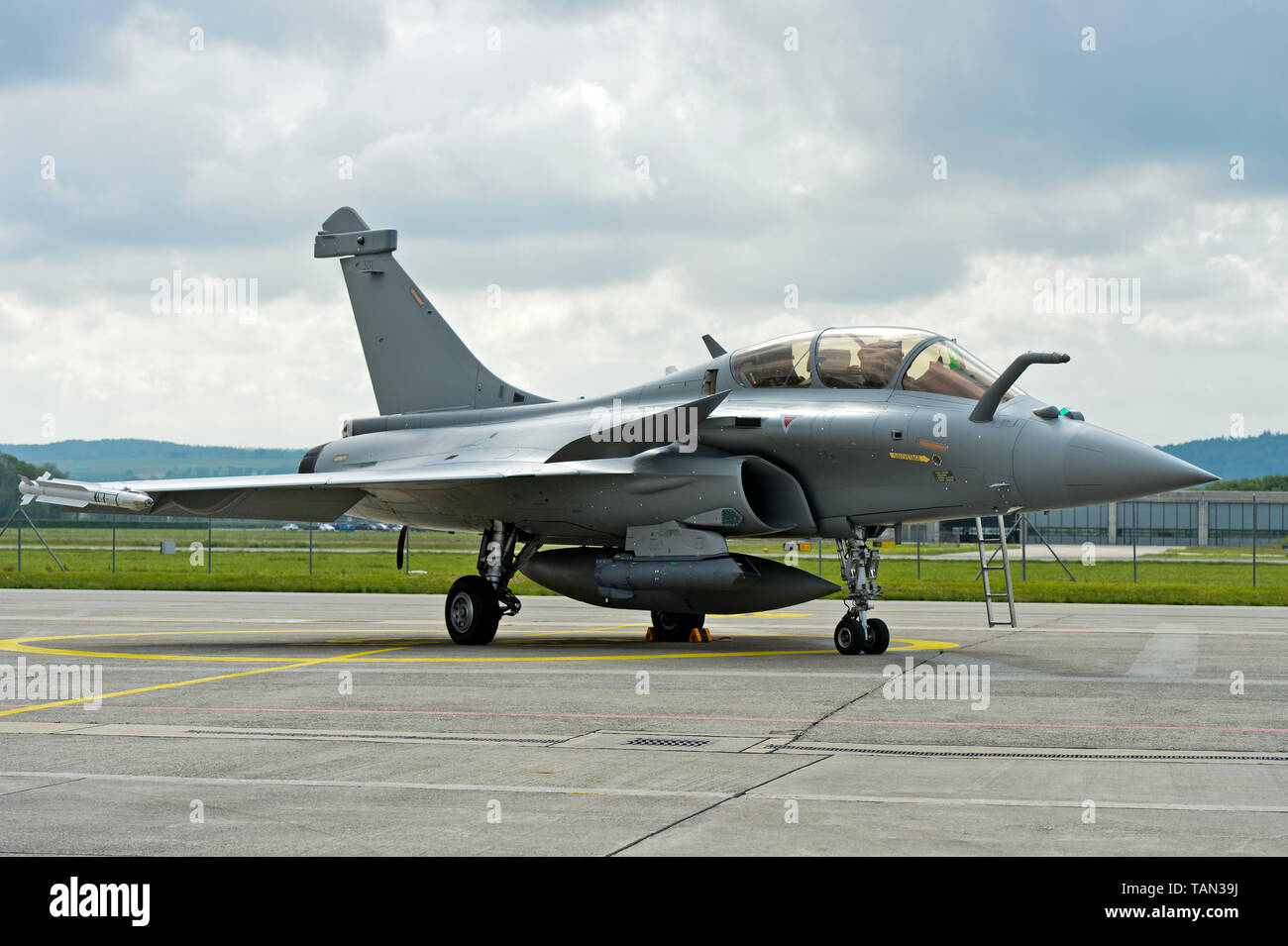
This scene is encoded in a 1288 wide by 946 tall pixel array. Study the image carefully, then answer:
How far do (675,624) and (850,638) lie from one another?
10.8 feet

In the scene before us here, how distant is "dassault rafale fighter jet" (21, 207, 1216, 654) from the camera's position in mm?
13516

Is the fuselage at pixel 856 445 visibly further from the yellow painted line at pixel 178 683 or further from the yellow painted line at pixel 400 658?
the yellow painted line at pixel 178 683

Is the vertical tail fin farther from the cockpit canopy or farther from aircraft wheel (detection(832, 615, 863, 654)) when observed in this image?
aircraft wheel (detection(832, 615, 863, 654))

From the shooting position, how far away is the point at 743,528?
14.9 metres

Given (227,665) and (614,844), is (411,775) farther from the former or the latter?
(227,665)

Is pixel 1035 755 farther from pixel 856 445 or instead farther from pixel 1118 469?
pixel 856 445

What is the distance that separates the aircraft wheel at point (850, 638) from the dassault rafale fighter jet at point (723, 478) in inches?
1.0

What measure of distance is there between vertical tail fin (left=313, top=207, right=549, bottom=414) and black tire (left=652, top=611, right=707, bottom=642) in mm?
4098

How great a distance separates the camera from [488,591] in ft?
55.2

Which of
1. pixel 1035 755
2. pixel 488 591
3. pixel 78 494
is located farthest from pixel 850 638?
pixel 78 494

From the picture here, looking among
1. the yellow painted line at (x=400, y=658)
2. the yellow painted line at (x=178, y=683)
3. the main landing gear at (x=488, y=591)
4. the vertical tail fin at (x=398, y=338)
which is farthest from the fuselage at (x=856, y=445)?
the yellow painted line at (x=178, y=683)

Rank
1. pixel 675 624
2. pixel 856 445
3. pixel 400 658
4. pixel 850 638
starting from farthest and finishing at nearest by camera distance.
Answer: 1. pixel 675 624
2. pixel 400 658
3. pixel 850 638
4. pixel 856 445

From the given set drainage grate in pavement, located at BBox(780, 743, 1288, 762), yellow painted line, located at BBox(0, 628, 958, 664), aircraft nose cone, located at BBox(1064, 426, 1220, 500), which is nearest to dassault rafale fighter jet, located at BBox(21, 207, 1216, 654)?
aircraft nose cone, located at BBox(1064, 426, 1220, 500)
